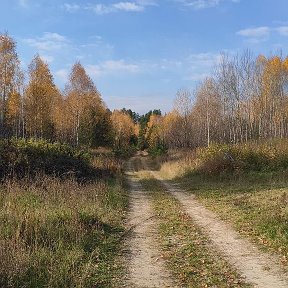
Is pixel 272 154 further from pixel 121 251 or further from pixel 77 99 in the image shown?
pixel 77 99

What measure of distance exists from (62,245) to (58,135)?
51228 mm

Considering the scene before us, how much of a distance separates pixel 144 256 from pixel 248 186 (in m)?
11.8

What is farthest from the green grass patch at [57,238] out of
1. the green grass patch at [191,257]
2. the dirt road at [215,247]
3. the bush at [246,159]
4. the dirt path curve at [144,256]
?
the bush at [246,159]

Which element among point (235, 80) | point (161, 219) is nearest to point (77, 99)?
point (235, 80)

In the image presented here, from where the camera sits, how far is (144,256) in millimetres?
8484

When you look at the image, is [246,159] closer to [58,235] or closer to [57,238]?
[58,235]

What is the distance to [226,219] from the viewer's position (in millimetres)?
12195

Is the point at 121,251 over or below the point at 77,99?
below

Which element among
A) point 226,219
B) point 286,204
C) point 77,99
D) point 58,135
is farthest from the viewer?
point 58,135

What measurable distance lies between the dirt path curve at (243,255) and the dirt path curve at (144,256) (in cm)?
136

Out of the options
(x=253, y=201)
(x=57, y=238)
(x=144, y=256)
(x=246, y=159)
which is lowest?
(x=144, y=256)

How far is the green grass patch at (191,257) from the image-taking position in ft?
22.5

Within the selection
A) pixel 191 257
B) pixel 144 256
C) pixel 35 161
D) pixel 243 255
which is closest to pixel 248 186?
pixel 35 161

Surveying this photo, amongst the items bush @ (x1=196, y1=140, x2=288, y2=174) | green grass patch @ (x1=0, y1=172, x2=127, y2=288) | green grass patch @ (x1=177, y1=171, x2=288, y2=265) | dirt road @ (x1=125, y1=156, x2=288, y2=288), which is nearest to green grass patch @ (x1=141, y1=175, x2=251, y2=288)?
dirt road @ (x1=125, y1=156, x2=288, y2=288)
